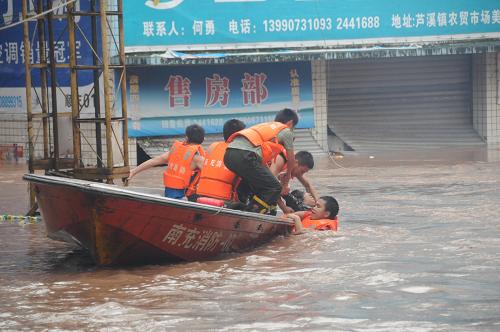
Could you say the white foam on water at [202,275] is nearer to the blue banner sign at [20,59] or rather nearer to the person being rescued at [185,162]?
the person being rescued at [185,162]

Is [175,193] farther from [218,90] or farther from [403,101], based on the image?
[403,101]

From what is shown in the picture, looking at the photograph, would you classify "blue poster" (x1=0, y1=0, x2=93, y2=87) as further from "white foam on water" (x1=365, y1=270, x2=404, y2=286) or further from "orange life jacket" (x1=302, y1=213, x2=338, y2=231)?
"white foam on water" (x1=365, y1=270, x2=404, y2=286)

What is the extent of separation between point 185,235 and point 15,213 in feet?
17.8

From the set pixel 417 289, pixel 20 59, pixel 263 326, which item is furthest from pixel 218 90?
pixel 263 326

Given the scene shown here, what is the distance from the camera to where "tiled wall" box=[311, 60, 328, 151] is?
71.5 feet

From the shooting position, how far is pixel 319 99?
21.8m

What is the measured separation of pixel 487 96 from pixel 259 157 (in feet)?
43.3

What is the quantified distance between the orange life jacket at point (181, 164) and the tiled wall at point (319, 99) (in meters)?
10.4

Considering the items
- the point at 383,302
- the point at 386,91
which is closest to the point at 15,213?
the point at 383,302

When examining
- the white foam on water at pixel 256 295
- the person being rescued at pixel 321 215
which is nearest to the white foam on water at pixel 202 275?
the white foam on water at pixel 256 295

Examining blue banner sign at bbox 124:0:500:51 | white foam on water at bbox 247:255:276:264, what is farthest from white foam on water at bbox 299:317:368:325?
blue banner sign at bbox 124:0:500:51

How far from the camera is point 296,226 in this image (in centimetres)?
1146

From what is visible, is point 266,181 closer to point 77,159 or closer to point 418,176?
point 77,159

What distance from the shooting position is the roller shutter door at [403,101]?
914 inches
